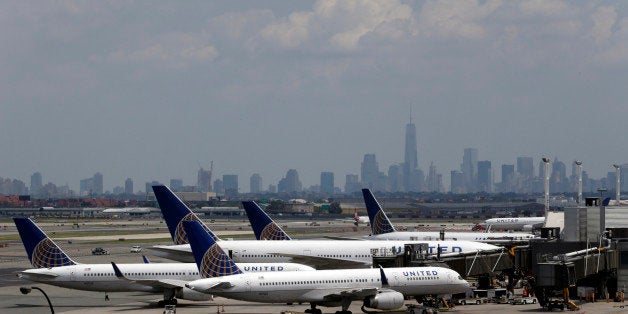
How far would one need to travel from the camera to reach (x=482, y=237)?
424 ft

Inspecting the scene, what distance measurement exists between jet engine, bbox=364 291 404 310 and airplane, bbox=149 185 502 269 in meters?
23.2

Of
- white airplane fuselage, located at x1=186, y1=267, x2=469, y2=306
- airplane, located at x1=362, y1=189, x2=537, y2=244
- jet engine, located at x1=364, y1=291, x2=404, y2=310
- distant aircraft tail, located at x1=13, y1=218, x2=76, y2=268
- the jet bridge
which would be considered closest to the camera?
white airplane fuselage, located at x1=186, y1=267, x2=469, y2=306

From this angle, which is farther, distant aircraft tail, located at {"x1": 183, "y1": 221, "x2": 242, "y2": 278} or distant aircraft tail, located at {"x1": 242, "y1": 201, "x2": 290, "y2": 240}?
distant aircraft tail, located at {"x1": 242, "y1": 201, "x2": 290, "y2": 240}

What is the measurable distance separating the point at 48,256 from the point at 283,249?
2370 cm

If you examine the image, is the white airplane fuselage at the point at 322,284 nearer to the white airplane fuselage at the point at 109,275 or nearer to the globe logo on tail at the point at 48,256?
the white airplane fuselage at the point at 109,275

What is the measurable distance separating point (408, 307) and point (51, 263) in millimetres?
30865

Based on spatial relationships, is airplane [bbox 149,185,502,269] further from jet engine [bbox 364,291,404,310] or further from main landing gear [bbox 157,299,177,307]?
jet engine [bbox 364,291,404,310]

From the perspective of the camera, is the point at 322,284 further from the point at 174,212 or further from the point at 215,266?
the point at 174,212

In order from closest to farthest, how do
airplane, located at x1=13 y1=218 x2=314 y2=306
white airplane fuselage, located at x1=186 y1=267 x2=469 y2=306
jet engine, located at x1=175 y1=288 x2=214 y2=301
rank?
white airplane fuselage, located at x1=186 y1=267 x2=469 y2=306 < jet engine, located at x1=175 y1=288 x2=214 y2=301 < airplane, located at x1=13 y1=218 x2=314 y2=306

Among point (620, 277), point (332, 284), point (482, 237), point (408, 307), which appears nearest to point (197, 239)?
point (332, 284)

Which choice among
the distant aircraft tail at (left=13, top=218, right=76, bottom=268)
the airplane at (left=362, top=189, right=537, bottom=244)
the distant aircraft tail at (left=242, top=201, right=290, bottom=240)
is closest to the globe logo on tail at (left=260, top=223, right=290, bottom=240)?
the distant aircraft tail at (left=242, top=201, right=290, bottom=240)

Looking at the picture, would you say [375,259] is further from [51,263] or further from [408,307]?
[51,263]

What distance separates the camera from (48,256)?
305 ft

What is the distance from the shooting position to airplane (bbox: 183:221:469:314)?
78.2 meters
